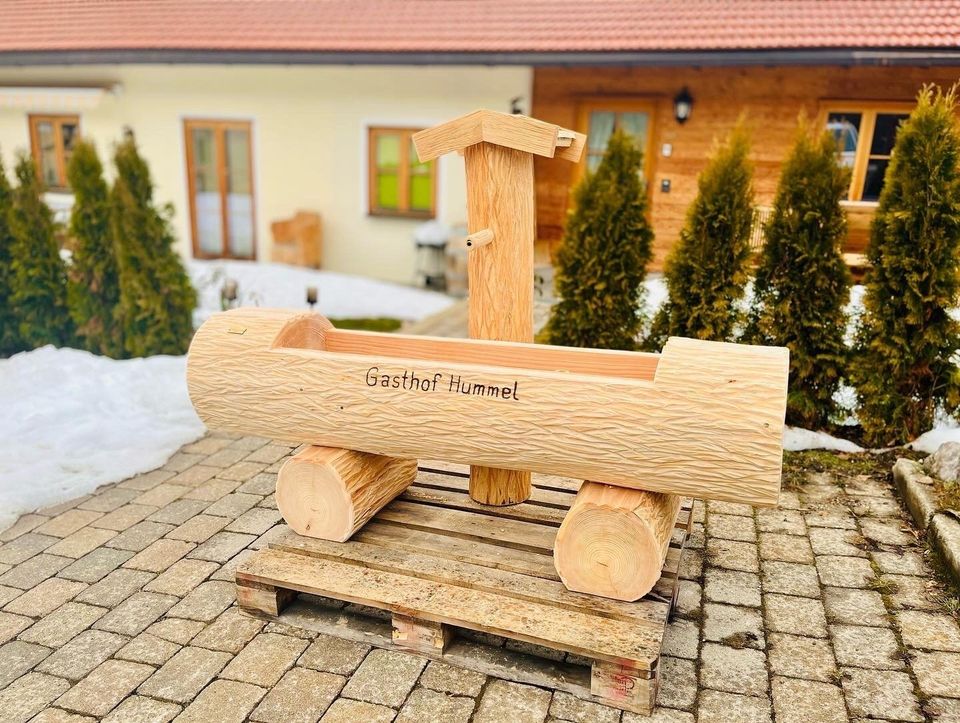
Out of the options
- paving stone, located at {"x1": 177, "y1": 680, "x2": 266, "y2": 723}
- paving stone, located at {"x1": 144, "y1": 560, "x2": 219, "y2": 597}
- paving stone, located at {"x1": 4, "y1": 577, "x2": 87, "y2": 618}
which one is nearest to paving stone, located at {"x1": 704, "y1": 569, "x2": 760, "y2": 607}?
paving stone, located at {"x1": 177, "y1": 680, "x2": 266, "y2": 723}

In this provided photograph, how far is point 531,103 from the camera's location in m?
9.70

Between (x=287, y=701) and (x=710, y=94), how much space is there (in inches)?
337

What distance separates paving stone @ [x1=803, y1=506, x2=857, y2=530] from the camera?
156 inches

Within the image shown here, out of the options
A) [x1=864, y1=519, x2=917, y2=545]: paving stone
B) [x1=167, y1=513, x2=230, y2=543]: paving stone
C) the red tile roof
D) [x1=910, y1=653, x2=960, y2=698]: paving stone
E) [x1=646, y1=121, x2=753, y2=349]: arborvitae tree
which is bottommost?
[x1=167, y1=513, x2=230, y2=543]: paving stone

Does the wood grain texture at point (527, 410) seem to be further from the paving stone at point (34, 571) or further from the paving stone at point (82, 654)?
the paving stone at point (34, 571)

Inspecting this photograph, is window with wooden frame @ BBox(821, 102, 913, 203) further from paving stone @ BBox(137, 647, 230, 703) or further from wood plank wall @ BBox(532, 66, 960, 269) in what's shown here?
paving stone @ BBox(137, 647, 230, 703)

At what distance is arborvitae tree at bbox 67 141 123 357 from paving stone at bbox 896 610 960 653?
6.29 meters

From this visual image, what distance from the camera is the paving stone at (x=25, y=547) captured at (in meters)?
3.55

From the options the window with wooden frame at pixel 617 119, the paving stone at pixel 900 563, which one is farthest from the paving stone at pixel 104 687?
the window with wooden frame at pixel 617 119

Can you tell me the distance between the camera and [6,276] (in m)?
6.87

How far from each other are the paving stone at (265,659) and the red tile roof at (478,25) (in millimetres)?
7732

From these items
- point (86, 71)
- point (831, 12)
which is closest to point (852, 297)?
point (831, 12)

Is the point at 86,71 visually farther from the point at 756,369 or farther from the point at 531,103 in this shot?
the point at 756,369

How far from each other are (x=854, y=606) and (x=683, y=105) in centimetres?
715
